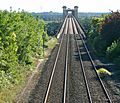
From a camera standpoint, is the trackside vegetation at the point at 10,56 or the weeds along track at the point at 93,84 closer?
the weeds along track at the point at 93,84

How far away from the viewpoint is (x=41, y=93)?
24.7 m

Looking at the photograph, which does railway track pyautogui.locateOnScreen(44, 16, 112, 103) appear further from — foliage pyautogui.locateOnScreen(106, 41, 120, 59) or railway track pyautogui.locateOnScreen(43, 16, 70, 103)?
foliage pyautogui.locateOnScreen(106, 41, 120, 59)

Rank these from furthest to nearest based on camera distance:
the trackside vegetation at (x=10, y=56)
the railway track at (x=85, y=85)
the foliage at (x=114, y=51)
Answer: the foliage at (x=114, y=51) → the trackside vegetation at (x=10, y=56) → the railway track at (x=85, y=85)

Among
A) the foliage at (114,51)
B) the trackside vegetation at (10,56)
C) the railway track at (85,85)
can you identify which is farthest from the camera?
the foliage at (114,51)

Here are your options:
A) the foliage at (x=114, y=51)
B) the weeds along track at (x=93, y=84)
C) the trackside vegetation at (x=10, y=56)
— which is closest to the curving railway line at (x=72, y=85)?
the weeds along track at (x=93, y=84)

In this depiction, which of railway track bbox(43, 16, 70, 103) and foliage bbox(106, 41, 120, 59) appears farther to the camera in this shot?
foliage bbox(106, 41, 120, 59)

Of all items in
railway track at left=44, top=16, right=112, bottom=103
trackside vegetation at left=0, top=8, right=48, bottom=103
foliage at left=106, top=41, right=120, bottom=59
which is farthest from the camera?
foliage at left=106, top=41, right=120, bottom=59

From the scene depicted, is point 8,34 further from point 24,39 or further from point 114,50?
point 114,50

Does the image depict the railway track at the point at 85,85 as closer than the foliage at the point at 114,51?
Yes

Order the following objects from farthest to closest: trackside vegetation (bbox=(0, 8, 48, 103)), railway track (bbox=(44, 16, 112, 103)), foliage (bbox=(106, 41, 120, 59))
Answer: foliage (bbox=(106, 41, 120, 59)), trackside vegetation (bbox=(0, 8, 48, 103)), railway track (bbox=(44, 16, 112, 103))

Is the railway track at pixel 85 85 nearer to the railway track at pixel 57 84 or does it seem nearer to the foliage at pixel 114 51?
the railway track at pixel 57 84

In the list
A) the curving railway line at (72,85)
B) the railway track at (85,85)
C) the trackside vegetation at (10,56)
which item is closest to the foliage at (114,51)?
the curving railway line at (72,85)

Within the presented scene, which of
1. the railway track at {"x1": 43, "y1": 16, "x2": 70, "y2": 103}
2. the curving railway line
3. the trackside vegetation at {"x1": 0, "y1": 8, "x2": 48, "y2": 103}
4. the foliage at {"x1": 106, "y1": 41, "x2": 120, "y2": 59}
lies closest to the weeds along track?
the curving railway line

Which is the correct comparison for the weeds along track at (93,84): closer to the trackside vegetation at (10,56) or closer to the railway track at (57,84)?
the railway track at (57,84)
